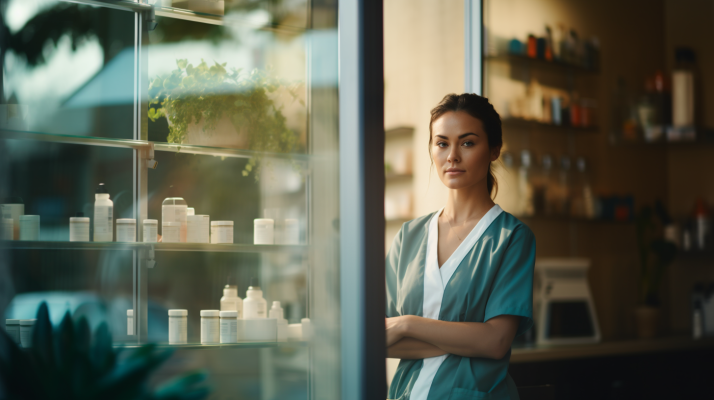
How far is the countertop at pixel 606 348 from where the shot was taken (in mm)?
2656

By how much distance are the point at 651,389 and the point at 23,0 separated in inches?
128

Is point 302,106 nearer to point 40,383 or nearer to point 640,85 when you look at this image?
point 40,383

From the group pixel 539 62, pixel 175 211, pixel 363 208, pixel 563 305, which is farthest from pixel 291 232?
pixel 539 62

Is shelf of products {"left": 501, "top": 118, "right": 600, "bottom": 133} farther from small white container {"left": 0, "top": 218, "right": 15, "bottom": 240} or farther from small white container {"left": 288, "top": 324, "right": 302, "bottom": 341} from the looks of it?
small white container {"left": 0, "top": 218, "right": 15, "bottom": 240}


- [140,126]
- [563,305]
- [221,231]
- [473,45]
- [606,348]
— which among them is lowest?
[606,348]

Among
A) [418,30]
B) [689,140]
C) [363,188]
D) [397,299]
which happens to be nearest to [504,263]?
[397,299]

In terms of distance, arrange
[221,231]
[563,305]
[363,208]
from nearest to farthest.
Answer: [363,208]
[221,231]
[563,305]

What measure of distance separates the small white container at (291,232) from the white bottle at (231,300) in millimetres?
263

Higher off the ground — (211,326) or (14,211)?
(14,211)

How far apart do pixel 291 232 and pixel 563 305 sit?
2014mm

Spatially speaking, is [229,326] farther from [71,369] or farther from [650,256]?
[650,256]

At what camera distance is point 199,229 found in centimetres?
175

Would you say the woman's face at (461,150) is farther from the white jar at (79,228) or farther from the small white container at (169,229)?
the white jar at (79,228)

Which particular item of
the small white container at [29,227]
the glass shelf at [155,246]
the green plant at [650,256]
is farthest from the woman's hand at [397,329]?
the green plant at [650,256]
